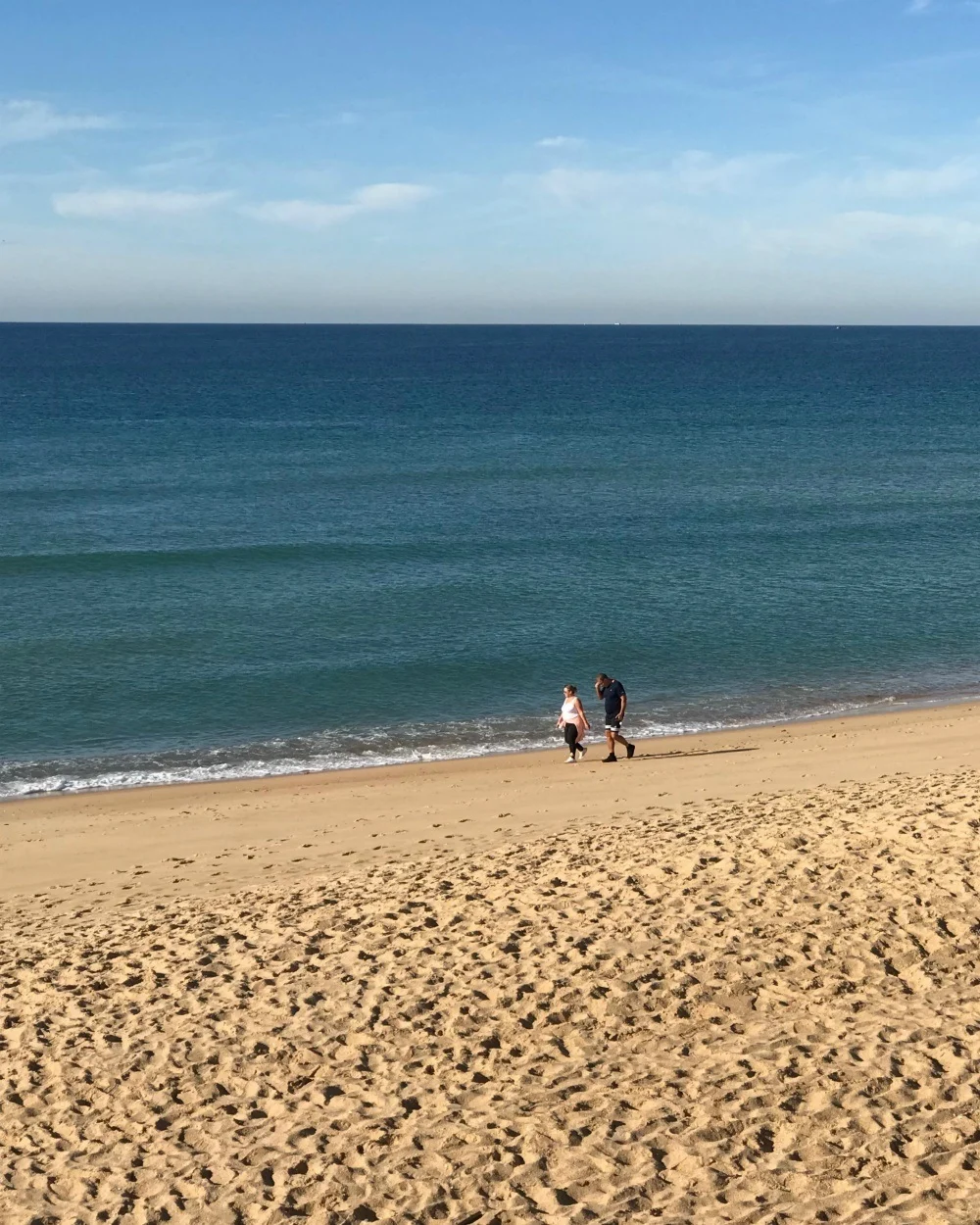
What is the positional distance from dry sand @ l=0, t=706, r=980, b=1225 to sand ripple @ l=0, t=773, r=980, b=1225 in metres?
0.03

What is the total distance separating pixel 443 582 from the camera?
32312 mm

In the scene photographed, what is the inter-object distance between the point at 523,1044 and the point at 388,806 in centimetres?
816

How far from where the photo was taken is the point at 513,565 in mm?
34250

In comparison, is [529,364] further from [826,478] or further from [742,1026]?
[742,1026]

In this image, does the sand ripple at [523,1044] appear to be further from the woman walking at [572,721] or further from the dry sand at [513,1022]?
the woman walking at [572,721]

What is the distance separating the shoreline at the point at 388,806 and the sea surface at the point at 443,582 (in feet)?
4.25

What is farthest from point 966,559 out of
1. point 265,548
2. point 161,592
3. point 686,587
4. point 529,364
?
point 529,364

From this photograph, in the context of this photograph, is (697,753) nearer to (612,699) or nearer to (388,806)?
(612,699)

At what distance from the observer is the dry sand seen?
8.06m

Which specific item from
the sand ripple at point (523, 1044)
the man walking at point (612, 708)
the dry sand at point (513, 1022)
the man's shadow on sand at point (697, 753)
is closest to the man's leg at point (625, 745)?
the man walking at point (612, 708)

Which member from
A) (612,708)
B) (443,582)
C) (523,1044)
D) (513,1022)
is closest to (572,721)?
(612,708)

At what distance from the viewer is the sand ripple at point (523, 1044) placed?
316 inches

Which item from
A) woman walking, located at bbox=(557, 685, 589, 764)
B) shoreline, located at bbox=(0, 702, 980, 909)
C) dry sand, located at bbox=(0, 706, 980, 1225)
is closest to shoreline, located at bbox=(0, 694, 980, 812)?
shoreline, located at bbox=(0, 702, 980, 909)

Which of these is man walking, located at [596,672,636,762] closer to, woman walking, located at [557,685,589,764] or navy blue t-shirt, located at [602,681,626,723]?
navy blue t-shirt, located at [602,681,626,723]
